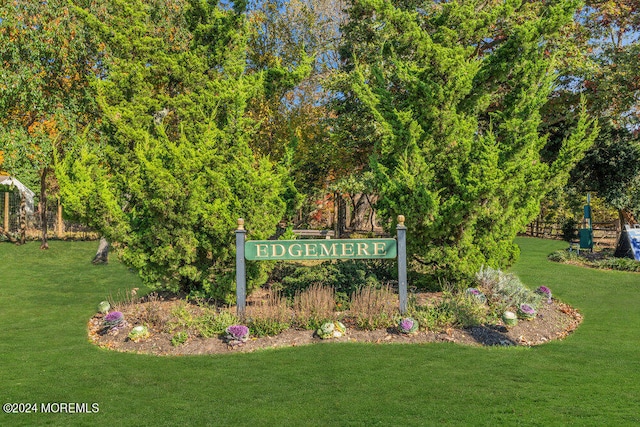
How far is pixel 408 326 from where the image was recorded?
9.58 m

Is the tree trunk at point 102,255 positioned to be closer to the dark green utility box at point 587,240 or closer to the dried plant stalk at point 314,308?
the dried plant stalk at point 314,308

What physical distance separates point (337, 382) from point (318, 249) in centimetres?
349

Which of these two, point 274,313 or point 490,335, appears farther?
point 274,313

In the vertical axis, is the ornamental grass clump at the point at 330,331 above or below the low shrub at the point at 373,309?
below

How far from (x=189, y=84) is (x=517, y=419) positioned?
1006 cm

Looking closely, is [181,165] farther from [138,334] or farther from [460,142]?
[460,142]

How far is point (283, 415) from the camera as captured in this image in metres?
6.17

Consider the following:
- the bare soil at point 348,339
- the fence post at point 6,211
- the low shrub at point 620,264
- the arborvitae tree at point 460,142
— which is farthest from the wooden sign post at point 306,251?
the fence post at point 6,211

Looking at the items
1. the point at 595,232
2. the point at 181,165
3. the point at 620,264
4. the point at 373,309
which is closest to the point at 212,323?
the point at 373,309

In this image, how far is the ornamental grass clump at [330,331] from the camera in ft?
31.0

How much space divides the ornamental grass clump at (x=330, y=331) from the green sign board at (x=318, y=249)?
1.40m

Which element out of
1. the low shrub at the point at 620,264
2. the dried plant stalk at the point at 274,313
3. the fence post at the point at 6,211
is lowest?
the dried plant stalk at the point at 274,313

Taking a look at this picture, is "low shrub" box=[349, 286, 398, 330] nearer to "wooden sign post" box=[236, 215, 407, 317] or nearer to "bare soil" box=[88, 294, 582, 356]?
"bare soil" box=[88, 294, 582, 356]

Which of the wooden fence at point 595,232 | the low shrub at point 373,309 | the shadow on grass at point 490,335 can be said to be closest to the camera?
the shadow on grass at point 490,335
